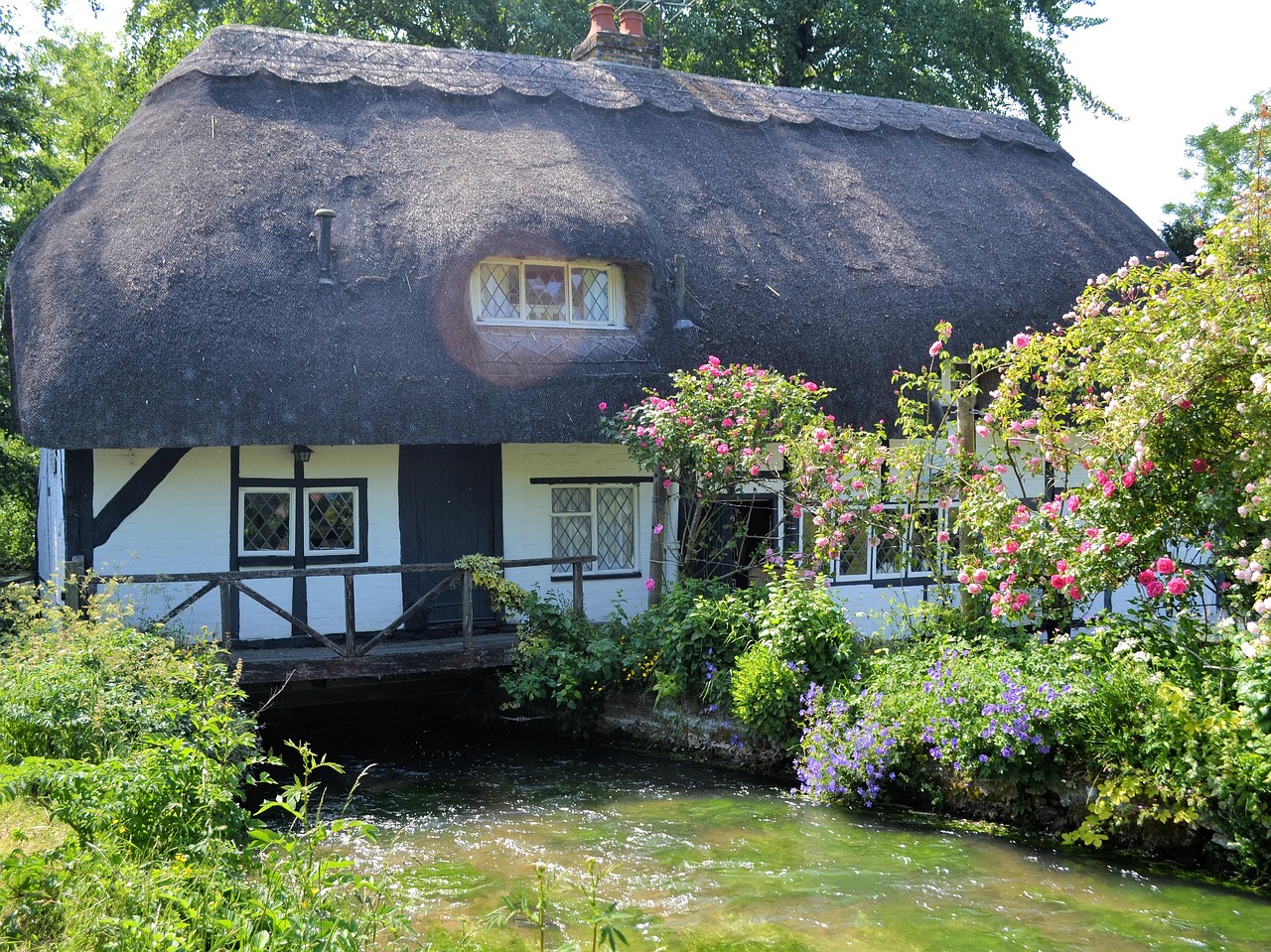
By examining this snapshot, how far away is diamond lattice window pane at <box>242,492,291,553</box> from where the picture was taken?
1095 cm

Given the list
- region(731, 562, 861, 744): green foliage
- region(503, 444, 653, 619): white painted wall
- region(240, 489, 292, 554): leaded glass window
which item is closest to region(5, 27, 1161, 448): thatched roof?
region(503, 444, 653, 619): white painted wall

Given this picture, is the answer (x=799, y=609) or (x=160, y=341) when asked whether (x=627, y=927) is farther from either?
(x=160, y=341)

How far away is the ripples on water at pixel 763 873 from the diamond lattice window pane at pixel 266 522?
307 centimetres

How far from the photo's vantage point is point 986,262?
13891 mm

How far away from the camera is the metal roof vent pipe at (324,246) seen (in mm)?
10883

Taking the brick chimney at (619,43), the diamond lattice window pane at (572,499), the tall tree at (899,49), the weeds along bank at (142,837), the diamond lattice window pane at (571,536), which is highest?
the tall tree at (899,49)

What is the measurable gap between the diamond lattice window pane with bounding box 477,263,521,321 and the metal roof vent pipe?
1.53 metres

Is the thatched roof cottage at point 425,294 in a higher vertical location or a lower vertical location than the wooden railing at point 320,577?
higher

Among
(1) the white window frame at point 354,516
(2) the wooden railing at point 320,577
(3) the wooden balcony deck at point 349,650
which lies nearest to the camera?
(2) the wooden railing at point 320,577

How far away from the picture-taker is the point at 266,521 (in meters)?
11.0

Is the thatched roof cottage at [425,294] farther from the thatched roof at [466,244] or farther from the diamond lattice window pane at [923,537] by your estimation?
the diamond lattice window pane at [923,537]

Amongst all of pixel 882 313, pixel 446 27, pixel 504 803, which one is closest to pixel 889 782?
pixel 504 803

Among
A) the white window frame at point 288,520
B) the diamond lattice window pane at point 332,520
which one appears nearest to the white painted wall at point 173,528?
the white window frame at point 288,520

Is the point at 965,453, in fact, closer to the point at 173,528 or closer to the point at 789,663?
the point at 789,663
